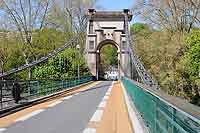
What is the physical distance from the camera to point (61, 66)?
49.0m

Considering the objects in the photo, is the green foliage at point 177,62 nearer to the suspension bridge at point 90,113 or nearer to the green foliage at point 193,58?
the green foliage at point 193,58

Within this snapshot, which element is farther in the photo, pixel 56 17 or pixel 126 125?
pixel 56 17

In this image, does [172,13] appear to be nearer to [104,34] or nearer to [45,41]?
[45,41]

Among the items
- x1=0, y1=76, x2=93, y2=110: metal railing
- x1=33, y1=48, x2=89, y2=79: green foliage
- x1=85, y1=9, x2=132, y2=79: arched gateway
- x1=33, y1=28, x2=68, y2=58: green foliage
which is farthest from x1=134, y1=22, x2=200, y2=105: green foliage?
x1=85, y1=9, x2=132, y2=79: arched gateway

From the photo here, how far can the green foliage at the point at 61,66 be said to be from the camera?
46562mm

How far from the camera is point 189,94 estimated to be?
35500 mm

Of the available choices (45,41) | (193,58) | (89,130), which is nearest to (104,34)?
(45,41)

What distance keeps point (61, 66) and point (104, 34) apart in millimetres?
33600

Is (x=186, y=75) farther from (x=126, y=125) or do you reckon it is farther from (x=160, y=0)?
(x=126, y=125)

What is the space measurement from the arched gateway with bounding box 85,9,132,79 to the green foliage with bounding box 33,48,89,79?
24.5m

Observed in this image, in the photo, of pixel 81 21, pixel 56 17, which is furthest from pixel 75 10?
pixel 56 17

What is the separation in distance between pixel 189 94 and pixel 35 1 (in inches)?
981

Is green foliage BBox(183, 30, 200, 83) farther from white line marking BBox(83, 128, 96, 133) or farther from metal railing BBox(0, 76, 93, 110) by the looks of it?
white line marking BBox(83, 128, 96, 133)

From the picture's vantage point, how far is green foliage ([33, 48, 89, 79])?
153 feet
